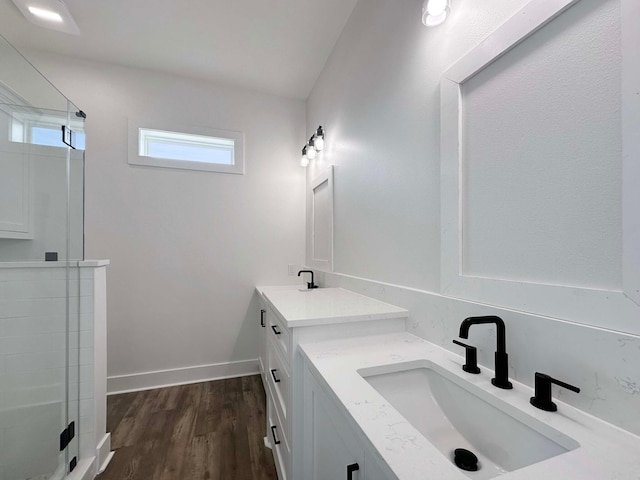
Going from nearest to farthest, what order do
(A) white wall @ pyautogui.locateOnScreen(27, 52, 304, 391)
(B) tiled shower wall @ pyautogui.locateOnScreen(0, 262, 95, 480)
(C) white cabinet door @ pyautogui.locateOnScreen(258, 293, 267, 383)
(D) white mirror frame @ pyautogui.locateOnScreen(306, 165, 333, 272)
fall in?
(B) tiled shower wall @ pyautogui.locateOnScreen(0, 262, 95, 480) < (C) white cabinet door @ pyautogui.locateOnScreen(258, 293, 267, 383) < (D) white mirror frame @ pyautogui.locateOnScreen(306, 165, 333, 272) < (A) white wall @ pyautogui.locateOnScreen(27, 52, 304, 391)

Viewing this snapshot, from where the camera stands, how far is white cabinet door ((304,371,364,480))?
24.4 inches

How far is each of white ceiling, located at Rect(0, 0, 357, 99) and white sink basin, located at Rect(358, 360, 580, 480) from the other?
219 cm

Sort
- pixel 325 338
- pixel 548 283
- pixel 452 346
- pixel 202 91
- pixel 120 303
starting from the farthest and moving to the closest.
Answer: pixel 202 91, pixel 120 303, pixel 325 338, pixel 452 346, pixel 548 283

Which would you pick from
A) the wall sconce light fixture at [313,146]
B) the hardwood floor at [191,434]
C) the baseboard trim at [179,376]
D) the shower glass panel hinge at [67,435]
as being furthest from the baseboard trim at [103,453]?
the wall sconce light fixture at [313,146]

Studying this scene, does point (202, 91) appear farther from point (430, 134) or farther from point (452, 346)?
point (452, 346)

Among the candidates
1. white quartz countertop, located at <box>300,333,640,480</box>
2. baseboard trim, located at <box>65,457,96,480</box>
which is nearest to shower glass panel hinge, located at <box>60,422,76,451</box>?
baseboard trim, located at <box>65,457,96,480</box>

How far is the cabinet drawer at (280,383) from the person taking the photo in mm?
1146

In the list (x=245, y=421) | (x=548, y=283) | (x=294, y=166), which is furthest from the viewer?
(x=294, y=166)

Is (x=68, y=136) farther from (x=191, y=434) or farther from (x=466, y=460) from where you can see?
(x=466, y=460)

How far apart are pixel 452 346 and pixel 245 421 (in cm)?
161

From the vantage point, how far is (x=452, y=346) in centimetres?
94

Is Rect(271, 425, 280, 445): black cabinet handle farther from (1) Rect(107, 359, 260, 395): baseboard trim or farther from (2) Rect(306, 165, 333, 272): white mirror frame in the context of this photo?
(1) Rect(107, 359, 260, 395): baseboard trim

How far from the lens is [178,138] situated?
2480mm

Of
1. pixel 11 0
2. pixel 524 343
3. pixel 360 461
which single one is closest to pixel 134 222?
pixel 11 0
